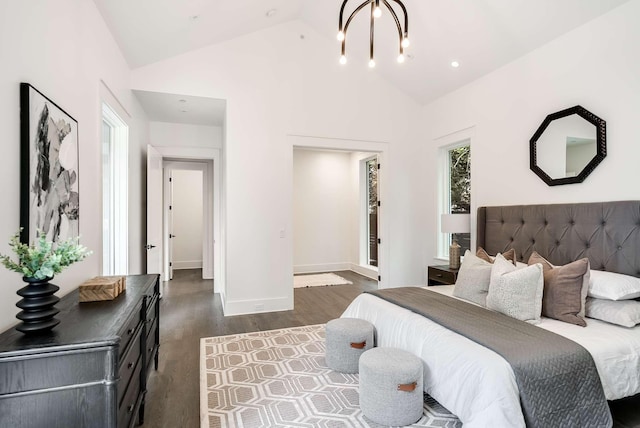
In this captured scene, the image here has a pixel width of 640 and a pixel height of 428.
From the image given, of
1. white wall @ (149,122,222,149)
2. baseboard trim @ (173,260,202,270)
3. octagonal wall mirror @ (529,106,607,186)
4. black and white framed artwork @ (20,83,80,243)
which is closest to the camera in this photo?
black and white framed artwork @ (20,83,80,243)

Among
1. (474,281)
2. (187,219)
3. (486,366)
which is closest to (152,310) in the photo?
(486,366)

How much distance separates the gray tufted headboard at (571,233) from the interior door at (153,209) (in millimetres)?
4176

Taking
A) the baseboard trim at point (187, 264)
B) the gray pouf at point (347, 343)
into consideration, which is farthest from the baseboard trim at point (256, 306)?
the baseboard trim at point (187, 264)

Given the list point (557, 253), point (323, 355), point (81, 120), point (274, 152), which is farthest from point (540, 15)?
point (81, 120)

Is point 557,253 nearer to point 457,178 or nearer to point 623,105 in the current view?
point 623,105

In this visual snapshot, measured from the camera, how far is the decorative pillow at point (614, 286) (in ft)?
7.40

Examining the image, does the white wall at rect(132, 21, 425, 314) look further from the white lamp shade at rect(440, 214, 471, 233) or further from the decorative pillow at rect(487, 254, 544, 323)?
the decorative pillow at rect(487, 254, 544, 323)

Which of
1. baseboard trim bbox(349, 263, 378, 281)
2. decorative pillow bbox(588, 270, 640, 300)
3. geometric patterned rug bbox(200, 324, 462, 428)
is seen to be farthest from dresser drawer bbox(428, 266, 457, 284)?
baseboard trim bbox(349, 263, 378, 281)

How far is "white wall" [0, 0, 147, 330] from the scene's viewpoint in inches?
59.3

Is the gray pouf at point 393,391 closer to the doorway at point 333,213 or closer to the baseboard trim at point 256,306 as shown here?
the baseboard trim at point 256,306

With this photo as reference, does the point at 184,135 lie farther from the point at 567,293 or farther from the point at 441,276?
the point at 567,293

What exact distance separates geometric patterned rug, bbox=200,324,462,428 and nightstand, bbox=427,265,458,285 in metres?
1.69

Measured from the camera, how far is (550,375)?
1.71 meters

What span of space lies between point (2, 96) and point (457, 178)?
468 cm
